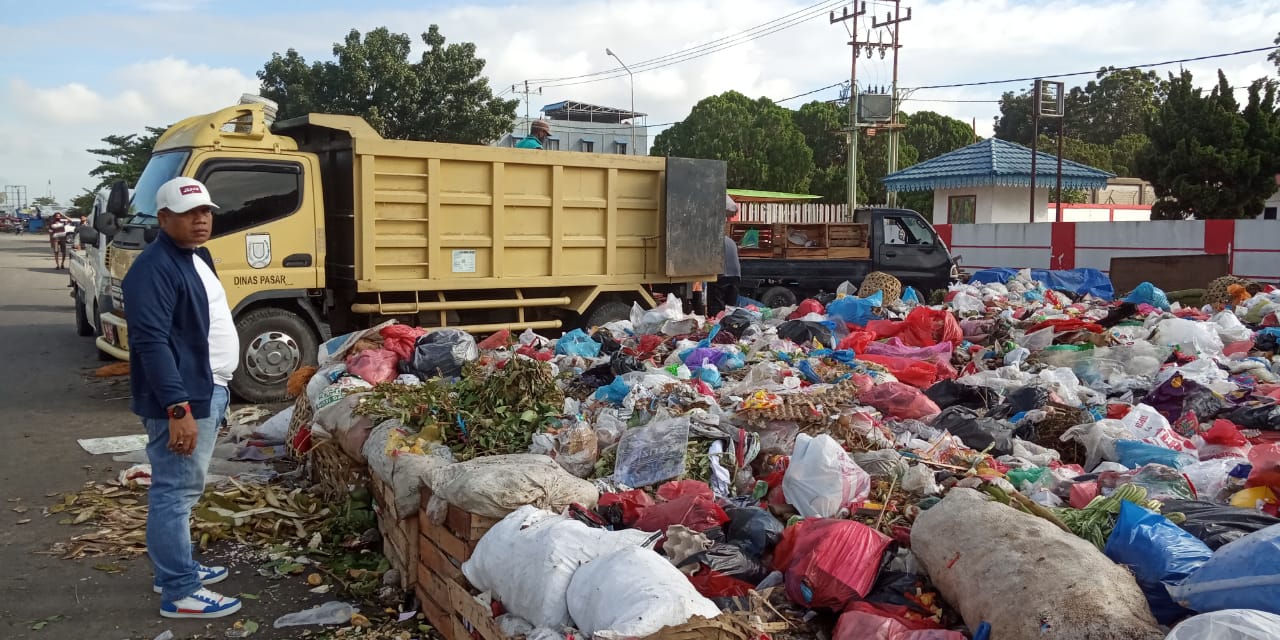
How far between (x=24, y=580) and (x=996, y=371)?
6063mm

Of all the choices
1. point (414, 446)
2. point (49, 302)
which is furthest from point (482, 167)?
point (49, 302)

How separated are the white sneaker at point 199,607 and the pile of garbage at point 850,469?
0.85 m

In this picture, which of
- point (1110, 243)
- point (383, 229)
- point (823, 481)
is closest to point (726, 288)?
point (383, 229)

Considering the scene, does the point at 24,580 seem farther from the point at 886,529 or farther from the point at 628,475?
the point at 886,529

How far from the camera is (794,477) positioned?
3871mm

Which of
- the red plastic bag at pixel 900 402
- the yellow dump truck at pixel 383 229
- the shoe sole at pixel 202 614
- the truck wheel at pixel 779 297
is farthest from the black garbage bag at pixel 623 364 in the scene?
the truck wheel at pixel 779 297

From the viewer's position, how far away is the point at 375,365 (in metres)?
6.65

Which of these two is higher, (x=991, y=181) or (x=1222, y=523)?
(x=991, y=181)

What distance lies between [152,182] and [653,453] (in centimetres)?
593

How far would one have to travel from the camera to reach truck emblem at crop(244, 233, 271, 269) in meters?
7.84

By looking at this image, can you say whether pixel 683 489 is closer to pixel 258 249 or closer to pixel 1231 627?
pixel 1231 627

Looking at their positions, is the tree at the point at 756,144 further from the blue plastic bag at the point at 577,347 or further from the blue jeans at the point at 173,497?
the blue jeans at the point at 173,497

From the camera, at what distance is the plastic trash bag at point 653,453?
431 cm

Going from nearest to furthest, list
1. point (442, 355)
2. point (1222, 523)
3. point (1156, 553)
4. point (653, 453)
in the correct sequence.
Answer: point (1156, 553) < point (1222, 523) < point (653, 453) < point (442, 355)
